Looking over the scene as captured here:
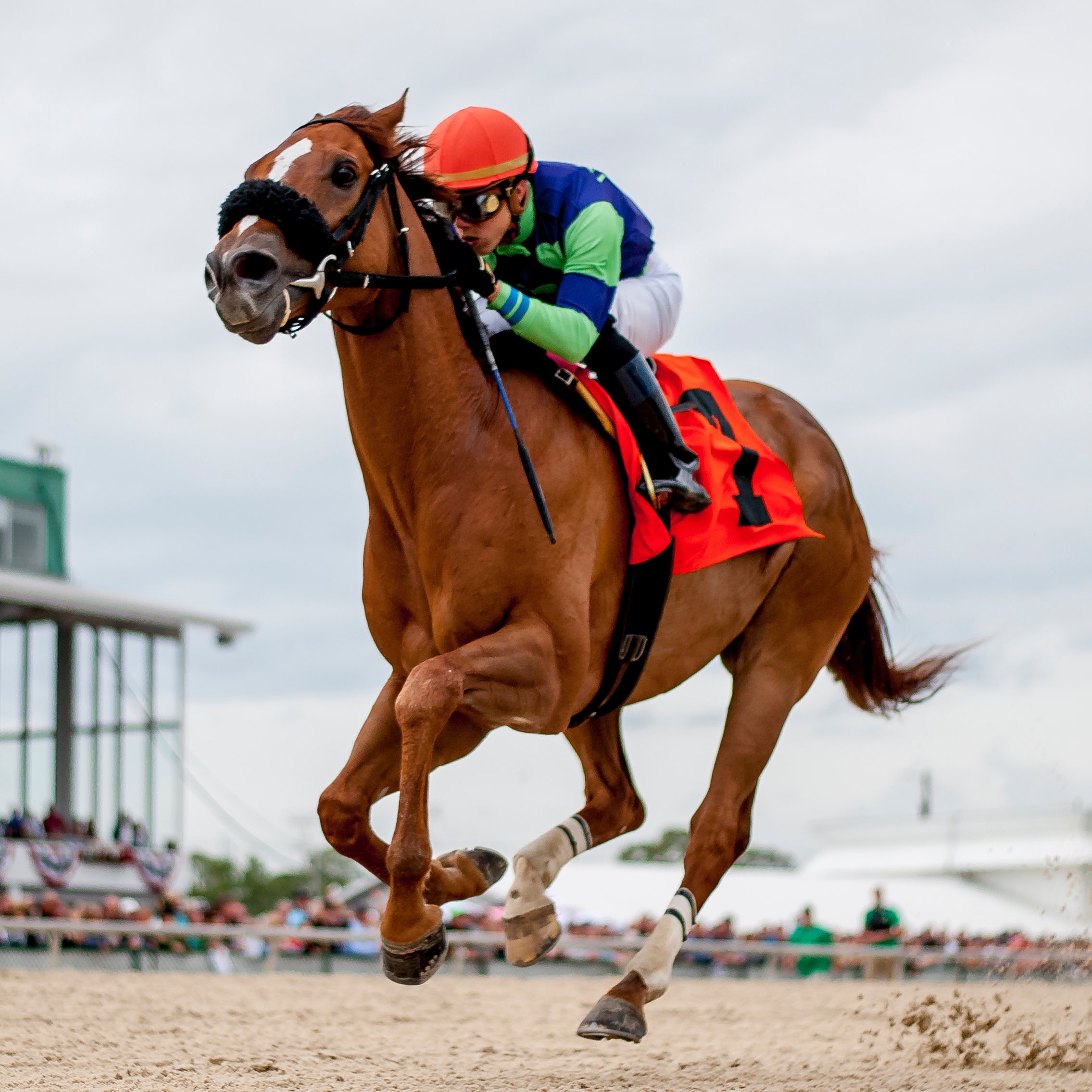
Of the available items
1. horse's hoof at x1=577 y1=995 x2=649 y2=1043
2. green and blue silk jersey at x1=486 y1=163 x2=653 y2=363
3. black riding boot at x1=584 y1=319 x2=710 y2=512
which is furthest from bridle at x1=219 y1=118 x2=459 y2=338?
horse's hoof at x1=577 y1=995 x2=649 y2=1043

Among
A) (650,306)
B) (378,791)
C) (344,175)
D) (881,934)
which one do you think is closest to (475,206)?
(344,175)

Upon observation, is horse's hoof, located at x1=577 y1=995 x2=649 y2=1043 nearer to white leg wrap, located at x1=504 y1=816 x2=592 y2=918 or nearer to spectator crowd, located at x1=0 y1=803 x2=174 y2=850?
white leg wrap, located at x1=504 y1=816 x2=592 y2=918

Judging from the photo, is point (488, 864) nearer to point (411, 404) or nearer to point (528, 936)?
point (528, 936)

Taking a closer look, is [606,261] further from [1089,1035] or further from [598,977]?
[598,977]

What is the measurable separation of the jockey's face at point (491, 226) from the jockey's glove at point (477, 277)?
0.76 ft

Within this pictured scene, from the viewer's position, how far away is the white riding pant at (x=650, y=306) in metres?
4.96

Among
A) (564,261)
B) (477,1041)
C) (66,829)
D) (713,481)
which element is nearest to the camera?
(564,261)

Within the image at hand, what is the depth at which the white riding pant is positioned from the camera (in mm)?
4961

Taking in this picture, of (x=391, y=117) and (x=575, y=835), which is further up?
(x=391, y=117)

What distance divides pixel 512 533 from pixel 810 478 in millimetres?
1913

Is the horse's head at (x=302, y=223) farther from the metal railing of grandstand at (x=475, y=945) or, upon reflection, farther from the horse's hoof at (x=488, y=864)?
the metal railing of grandstand at (x=475, y=945)

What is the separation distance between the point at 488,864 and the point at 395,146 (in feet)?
6.93

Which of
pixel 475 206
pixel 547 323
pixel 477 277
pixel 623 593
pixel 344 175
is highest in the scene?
pixel 475 206

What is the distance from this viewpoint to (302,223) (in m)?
3.59
